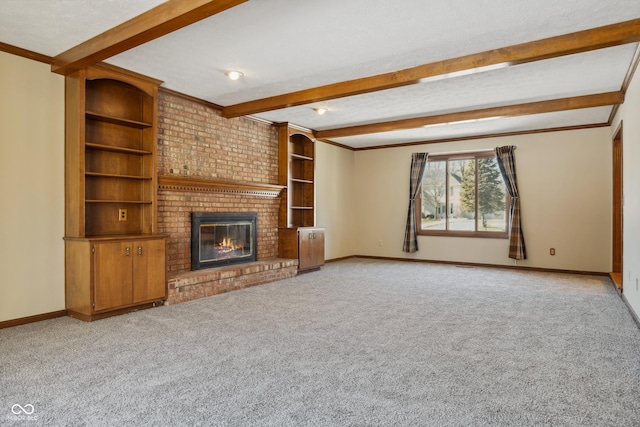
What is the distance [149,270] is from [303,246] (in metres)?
2.87

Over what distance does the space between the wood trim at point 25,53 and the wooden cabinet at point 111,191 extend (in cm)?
25

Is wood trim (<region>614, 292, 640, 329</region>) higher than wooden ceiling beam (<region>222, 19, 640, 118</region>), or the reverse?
wooden ceiling beam (<region>222, 19, 640, 118</region>)

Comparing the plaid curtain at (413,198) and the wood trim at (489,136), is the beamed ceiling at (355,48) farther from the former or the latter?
the plaid curtain at (413,198)

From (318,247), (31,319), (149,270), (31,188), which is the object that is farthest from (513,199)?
(31,319)

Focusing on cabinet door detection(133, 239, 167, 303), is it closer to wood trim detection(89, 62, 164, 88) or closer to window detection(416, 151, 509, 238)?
wood trim detection(89, 62, 164, 88)

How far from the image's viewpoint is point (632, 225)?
4.10 m

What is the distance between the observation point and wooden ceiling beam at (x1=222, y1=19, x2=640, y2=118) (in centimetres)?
323

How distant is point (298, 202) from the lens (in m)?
7.60

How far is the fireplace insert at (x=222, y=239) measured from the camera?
17.7 feet

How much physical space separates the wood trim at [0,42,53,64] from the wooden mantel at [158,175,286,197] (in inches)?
61.7

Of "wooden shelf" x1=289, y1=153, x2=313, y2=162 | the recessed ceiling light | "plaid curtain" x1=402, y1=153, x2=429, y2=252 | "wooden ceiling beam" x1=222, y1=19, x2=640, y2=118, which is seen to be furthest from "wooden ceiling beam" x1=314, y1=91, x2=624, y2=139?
the recessed ceiling light

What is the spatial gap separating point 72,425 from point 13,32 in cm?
321

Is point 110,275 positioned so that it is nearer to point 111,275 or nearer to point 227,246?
point 111,275

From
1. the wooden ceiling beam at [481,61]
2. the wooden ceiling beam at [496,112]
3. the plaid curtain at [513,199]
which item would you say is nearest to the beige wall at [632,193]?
the wooden ceiling beam at [496,112]
